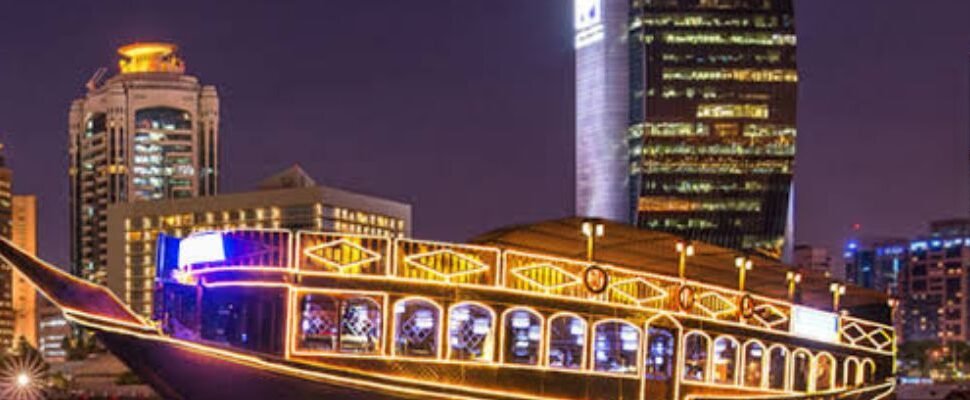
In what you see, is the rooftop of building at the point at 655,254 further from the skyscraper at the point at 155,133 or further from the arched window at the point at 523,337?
the skyscraper at the point at 155,133

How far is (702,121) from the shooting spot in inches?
5084

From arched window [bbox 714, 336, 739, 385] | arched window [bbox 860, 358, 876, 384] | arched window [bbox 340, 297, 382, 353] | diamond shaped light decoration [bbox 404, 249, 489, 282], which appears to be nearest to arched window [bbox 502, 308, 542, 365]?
diamond shaped light decoration [bbox 404, 249, 489, 282]

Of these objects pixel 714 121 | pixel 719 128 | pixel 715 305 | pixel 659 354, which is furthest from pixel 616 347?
pixel 714 121

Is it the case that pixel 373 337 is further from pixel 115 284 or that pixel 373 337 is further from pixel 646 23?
pixel 115 284

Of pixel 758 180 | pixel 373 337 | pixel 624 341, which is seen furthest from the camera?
pixel 758 180

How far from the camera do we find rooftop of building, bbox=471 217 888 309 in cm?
2806

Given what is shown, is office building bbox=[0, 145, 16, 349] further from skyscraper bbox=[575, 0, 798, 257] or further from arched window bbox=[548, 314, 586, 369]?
arched window bbox=[548, 314, 586, 369]

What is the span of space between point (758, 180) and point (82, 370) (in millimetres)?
69831

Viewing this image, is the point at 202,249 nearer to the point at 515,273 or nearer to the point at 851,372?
the point at 515,273

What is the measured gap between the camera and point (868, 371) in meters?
35.0

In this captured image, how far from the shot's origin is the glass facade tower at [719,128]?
12862 centimetres

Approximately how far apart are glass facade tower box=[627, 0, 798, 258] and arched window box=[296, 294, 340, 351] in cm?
10715

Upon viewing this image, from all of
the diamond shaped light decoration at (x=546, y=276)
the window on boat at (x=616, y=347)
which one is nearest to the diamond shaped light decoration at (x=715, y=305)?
the window on boat at (x=616, y=347)

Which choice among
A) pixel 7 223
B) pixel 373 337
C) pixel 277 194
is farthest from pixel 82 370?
pixel 7 223
